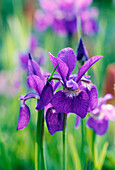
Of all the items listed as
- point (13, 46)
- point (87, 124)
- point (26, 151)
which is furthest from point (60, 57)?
point (13, 46)

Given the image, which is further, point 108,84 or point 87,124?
point 108,84

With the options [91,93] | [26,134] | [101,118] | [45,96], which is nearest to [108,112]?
[101,118]

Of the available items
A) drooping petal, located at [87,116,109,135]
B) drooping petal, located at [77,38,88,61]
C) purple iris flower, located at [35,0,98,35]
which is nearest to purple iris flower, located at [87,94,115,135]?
drooping petal, located at [87,116,109,135]

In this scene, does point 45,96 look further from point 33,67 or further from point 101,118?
point 101,118

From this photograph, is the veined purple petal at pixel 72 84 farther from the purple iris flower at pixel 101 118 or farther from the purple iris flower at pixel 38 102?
the purple iris flower at pixel 101 118

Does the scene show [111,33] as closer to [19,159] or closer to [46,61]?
[46,61]

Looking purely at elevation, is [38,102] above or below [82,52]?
below
